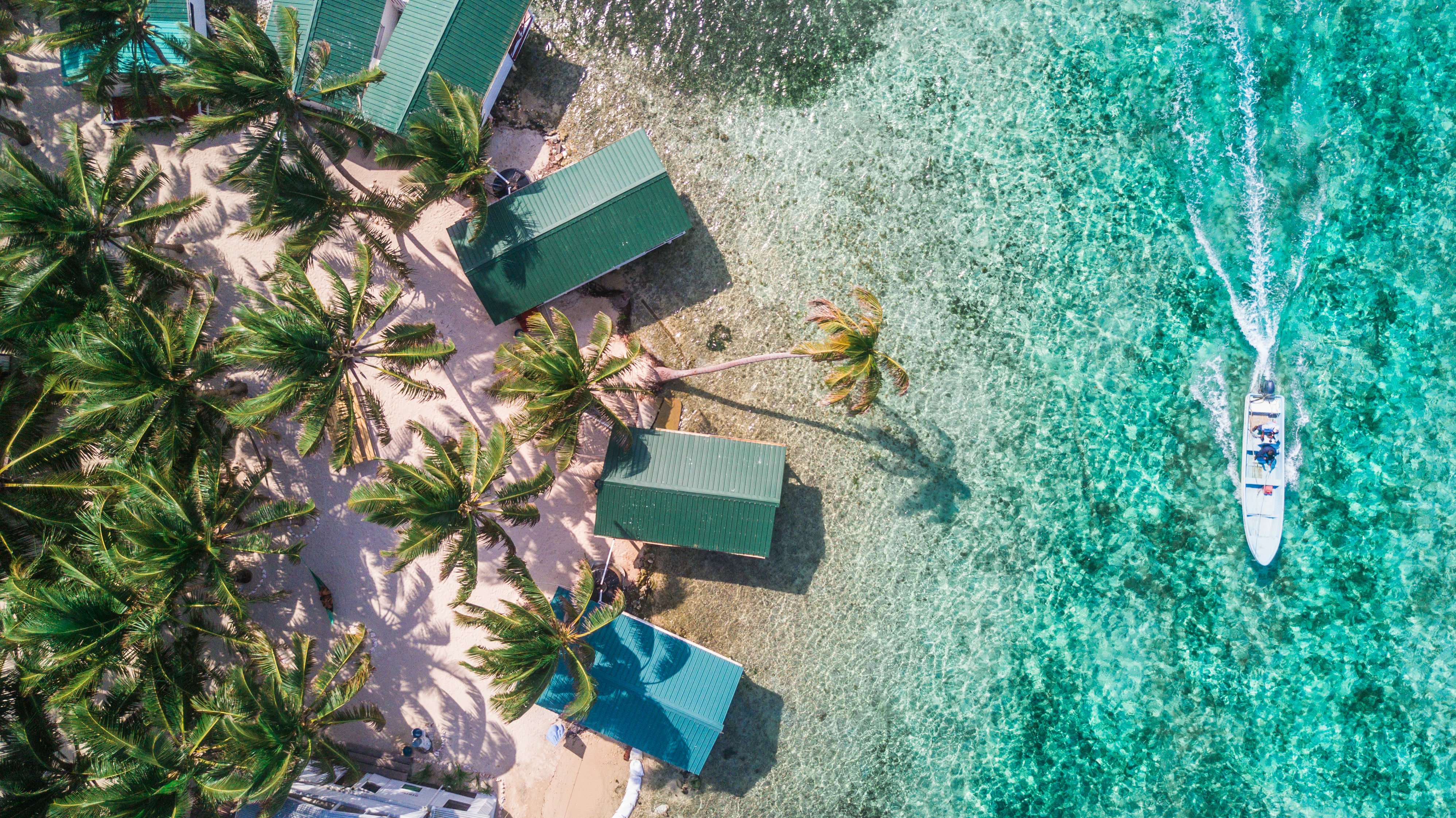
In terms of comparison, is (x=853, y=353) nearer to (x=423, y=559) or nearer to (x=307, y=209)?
(x=423, y=559)

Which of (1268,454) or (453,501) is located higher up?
(453,501)

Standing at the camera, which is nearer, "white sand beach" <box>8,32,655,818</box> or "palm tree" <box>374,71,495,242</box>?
"palm tree" <box>374,71,495,242</box>

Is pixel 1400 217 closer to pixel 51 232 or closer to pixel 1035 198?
pixel 1035 198

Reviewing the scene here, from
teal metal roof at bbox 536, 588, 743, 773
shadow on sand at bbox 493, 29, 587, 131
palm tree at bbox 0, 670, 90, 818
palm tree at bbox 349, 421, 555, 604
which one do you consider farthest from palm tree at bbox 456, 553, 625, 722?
shadow on sand at bbox 493, 29, 587, 131

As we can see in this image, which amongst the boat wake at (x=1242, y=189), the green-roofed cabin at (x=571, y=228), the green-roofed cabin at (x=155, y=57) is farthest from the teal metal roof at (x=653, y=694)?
the boat wake at (x=1242, y=189)

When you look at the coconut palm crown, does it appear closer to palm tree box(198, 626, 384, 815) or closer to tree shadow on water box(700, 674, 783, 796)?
tree shadow on water box(700, 674, 783, 796)

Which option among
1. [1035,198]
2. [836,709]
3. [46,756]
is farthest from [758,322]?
[46,756]

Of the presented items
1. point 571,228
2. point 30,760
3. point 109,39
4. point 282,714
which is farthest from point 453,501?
point 109,39

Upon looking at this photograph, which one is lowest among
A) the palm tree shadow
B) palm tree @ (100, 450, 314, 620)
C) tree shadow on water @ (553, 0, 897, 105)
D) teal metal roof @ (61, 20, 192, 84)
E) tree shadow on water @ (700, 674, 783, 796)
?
tree shadow on water @ (700, 674, 783, 796)
